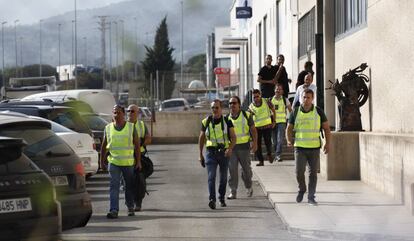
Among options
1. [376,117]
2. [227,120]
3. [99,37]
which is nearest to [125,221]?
[227,120]

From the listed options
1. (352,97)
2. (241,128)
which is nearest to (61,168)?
(241,128)

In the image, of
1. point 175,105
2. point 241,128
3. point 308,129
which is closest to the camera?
point 308,129

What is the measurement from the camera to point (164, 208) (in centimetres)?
1794

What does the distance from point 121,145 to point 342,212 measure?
11.8 ft

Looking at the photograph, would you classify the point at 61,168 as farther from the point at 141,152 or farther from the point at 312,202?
the point at 312,202

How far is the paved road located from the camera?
14.3 metres

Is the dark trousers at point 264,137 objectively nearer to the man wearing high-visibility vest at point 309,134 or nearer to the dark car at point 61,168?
the man wearing high-visibility vest at point 309,134

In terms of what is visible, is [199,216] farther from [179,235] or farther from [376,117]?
[376,117]

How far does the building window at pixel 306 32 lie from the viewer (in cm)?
3325

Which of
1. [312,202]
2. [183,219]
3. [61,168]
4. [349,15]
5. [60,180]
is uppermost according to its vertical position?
[349,15]

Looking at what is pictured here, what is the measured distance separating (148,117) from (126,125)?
108 feet

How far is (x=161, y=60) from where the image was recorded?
30.9m

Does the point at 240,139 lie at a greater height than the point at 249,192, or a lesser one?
greater

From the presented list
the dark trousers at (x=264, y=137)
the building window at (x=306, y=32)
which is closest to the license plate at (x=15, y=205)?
the dark trousers at (x=264, y=137)
